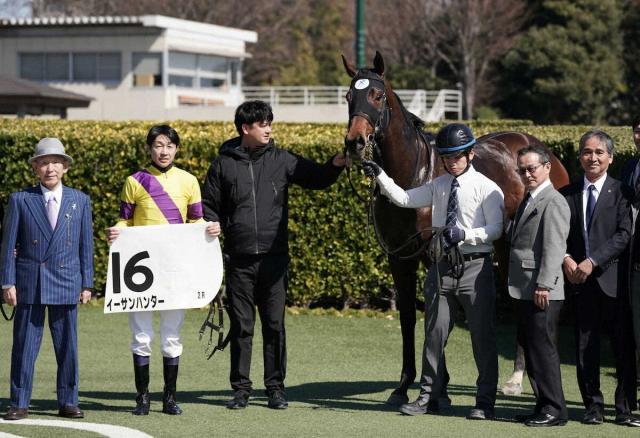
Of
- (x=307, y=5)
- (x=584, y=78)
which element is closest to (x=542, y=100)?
(x=584, y=78)

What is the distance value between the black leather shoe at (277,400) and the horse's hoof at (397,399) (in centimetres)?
73

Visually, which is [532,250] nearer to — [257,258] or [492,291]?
[492,291]

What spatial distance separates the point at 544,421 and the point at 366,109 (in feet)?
7.45

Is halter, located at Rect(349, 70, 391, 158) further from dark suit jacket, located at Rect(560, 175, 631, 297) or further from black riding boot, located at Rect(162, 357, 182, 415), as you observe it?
black riding boot, located at Rect(162, 357, 182, 415)

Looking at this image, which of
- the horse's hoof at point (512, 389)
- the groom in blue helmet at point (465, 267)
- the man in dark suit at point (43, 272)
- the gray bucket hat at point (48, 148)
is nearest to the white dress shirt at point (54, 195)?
the man in dark suit at point (43, 272)

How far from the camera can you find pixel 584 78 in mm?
42281

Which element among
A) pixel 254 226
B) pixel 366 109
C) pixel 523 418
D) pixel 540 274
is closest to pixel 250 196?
pixel 254 226

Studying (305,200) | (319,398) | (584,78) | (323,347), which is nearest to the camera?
(319,398)

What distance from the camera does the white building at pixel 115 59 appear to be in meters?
42.8

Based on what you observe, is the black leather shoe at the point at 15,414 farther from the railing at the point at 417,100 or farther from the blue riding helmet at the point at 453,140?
the railing at the point at 417,100

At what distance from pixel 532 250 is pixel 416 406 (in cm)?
127

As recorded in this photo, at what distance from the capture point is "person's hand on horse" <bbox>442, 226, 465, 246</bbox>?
23.6 feet

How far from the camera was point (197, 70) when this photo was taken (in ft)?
150

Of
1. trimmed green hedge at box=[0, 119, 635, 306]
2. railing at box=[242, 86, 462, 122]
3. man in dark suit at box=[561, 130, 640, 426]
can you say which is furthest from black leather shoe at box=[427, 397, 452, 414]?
railing at box=[242, 86, 462, 122]
